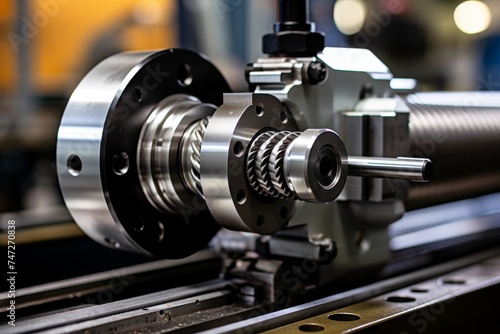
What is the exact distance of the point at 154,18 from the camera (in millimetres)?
4988

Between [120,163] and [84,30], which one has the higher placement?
[84,30]

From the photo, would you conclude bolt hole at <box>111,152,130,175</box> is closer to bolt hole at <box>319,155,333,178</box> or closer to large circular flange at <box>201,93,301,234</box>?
large circular flange at <box>201,93,301,234</box>

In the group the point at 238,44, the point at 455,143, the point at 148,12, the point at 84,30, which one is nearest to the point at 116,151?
the point at 455,143

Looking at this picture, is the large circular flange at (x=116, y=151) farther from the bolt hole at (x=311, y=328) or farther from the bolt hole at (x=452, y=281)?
the bolt hole at (x=452, y=281)

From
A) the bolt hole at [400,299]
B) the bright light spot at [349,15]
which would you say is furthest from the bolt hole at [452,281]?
the bright light spot at [349,15]

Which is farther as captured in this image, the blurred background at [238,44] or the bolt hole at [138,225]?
the blurred background at [238,44]

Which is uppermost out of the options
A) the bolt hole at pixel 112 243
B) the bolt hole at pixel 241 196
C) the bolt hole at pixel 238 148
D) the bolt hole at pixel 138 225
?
the bolt hole at pixel 238 148

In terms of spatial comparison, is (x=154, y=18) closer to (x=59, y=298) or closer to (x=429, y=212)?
(x=429, y=212)

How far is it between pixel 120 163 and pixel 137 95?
8 cm

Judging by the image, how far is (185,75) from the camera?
2.85 ft

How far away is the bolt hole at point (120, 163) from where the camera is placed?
771mm

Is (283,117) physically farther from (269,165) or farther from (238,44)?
(238,44)

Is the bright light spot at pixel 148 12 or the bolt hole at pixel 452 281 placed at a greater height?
the bright light spot at pixel 148 12

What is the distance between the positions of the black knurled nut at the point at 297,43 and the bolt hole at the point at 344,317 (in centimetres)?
31
